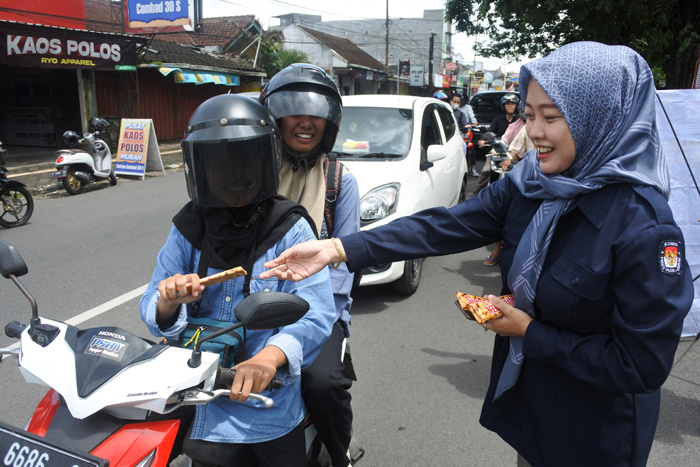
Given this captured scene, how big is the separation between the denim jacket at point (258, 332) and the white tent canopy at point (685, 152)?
101 inches

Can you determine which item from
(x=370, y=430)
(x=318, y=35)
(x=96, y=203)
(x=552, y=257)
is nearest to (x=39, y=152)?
(x=96, y=203)

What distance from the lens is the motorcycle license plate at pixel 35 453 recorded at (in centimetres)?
114

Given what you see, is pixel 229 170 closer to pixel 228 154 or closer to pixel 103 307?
pixel 228 154

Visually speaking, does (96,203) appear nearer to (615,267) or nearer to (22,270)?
(22,270)

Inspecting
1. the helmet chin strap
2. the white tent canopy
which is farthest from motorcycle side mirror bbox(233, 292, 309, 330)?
the white tent canopy

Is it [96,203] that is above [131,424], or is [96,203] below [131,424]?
below

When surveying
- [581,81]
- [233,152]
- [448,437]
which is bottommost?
[448,437]

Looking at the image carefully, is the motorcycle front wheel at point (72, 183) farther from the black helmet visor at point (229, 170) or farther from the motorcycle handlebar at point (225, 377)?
the motorcycle handlebar at point (225, 377)

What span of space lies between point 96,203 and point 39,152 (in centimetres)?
805

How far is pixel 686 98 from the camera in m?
3.24

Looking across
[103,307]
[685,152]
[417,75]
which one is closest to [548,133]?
[685,152]

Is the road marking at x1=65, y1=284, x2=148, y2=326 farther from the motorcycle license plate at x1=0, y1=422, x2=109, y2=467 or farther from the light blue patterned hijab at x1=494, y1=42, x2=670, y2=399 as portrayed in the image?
the light blue patterned hijab at x1=494, y1=42, x2=670, y2=399

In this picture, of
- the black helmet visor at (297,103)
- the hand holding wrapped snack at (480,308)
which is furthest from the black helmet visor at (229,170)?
the hand holding wrapped snack at (480,308)

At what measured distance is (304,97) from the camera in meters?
2.29
